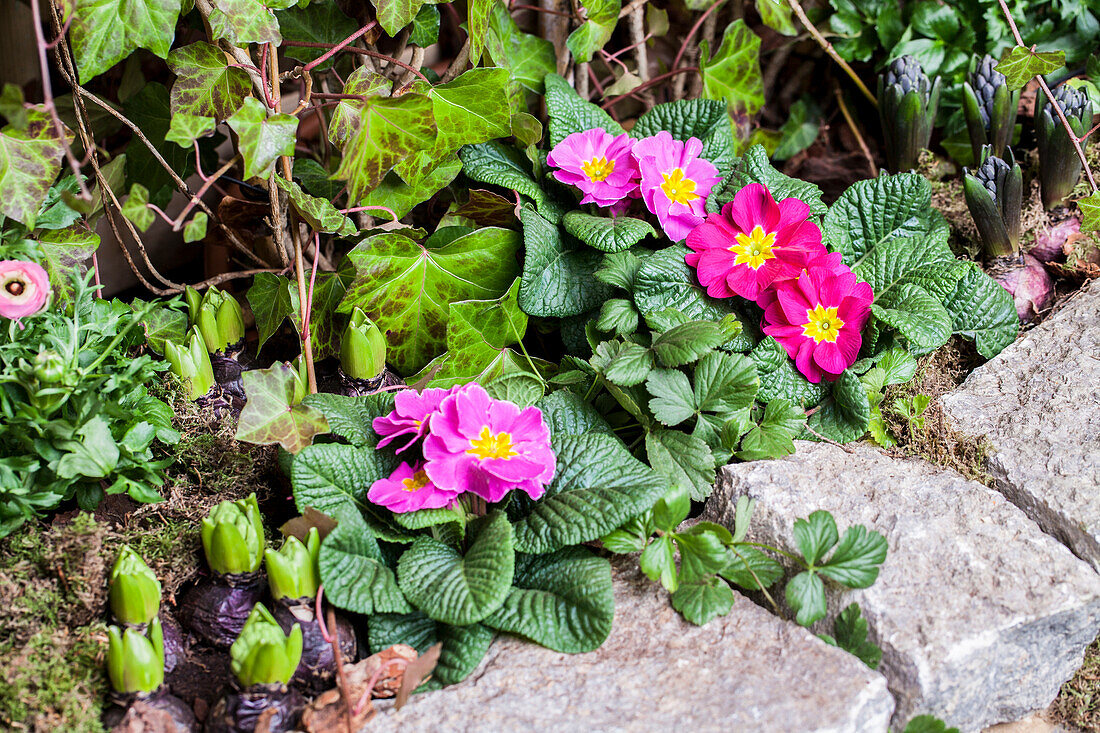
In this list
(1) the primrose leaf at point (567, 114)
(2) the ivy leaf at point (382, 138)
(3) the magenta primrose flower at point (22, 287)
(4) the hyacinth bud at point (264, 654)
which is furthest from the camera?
(1) the primrose leaf at point (567, 114)

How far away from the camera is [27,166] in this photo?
1394 mm

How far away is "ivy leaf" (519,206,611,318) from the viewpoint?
1.71m

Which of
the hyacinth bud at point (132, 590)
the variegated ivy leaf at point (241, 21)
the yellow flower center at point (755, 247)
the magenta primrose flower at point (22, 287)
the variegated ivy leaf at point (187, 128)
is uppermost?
the variegated ivy leaf at point (241, 21)

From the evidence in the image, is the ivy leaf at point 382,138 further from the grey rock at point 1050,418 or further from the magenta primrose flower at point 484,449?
the grey rock at point 1050,418

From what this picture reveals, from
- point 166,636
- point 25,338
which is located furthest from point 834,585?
point 25,338

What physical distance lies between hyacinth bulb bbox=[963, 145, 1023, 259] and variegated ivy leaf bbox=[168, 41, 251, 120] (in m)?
1.53

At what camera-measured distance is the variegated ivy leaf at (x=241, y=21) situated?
4.61 ft

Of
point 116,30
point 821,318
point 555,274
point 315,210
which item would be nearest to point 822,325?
point 821,318

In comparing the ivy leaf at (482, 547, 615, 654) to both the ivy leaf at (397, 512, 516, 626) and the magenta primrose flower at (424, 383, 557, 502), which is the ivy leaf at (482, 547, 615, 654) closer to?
the ivy leaf at (397, 512, 516, 626)

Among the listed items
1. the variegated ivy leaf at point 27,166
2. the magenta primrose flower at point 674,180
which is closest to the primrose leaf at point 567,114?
the magenta primrose flower at point 674,180

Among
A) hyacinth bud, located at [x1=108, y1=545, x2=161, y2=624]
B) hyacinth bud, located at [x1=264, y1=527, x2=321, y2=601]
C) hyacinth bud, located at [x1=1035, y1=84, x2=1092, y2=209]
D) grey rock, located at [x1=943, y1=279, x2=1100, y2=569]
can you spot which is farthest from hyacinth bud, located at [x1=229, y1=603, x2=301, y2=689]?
hyacinth bud, located at [x1=1035, y1=84, x2=1092, y2=209]

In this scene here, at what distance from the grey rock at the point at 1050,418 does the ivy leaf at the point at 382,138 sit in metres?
1.17

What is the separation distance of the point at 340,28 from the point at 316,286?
560 millimetres

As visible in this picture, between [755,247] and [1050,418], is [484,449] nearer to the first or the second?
[755,247]
